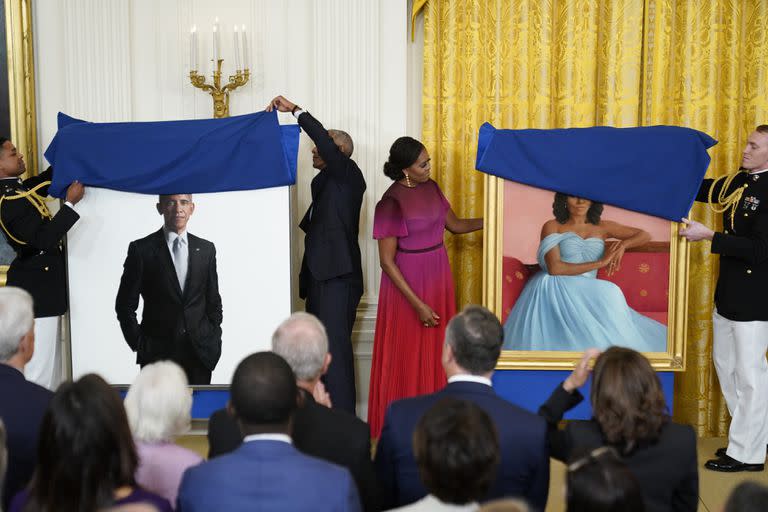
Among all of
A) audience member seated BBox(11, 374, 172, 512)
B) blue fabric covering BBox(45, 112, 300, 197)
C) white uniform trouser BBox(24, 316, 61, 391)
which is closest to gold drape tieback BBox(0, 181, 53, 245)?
blue fabric covering BBox(45, 112, 300, 197)

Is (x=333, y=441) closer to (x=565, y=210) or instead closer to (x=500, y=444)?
(x=500, y=444)

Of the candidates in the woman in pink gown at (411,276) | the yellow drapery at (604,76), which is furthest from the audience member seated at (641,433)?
→ the yellow drapery at (604,76)

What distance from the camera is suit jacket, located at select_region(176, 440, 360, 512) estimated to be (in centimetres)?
212

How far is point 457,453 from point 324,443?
2.25ft

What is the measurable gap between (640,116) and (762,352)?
1.63 meters

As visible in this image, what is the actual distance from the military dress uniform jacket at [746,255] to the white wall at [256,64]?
1.96 metres

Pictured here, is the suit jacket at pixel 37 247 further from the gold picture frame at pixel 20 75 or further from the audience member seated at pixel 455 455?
the audience member seated at pixel 455 455

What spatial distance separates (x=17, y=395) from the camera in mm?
2727

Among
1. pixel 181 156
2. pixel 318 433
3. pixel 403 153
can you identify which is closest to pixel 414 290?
pixel 403 153

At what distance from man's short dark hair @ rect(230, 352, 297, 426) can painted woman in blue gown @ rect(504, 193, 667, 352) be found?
2.66m

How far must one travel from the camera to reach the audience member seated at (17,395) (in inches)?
104

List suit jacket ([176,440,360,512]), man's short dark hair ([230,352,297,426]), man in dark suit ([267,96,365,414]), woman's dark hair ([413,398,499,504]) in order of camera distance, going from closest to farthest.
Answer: woman's dark hair ([413,398,499,504]), suit jacket ([176,440,360,512]), man's short dark hair ([230,352,297,426]), man in dark suit ([267,96,365,414])

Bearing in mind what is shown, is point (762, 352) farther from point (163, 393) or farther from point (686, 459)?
point (163, 393)

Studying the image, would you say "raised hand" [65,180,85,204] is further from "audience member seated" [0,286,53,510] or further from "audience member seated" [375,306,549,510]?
"audience member seated" [375,306,549,510]
